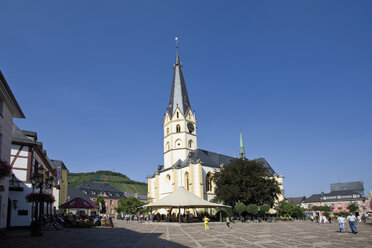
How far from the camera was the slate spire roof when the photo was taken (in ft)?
204

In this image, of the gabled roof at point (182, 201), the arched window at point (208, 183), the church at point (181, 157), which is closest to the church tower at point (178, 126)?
the church at point (181, 157)

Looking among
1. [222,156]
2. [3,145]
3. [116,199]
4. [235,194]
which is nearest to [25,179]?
[3,145]

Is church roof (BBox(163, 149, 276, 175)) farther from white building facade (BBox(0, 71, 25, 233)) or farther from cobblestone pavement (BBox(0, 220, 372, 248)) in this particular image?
white building facade (BBox(0, 71, 25, 233))

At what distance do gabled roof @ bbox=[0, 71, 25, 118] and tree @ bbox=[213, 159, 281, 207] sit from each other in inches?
1278

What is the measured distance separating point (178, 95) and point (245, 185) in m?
26.6

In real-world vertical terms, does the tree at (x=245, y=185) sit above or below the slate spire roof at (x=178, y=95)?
below

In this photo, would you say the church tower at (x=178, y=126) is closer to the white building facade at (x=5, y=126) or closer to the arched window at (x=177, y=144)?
the arched window at (x=177, y=144)

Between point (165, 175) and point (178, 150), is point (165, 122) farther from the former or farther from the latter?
point (165, 175)

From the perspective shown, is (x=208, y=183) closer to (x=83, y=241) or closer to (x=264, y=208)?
(x=264, y=208)

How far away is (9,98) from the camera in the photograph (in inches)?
655

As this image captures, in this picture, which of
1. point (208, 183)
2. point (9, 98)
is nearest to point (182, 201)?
point (9, 98)

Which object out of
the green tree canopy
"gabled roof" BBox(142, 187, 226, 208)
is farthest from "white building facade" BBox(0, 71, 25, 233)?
the green tree canopy

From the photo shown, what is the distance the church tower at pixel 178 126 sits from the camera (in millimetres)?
59969

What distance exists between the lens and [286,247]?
11.7 metres
